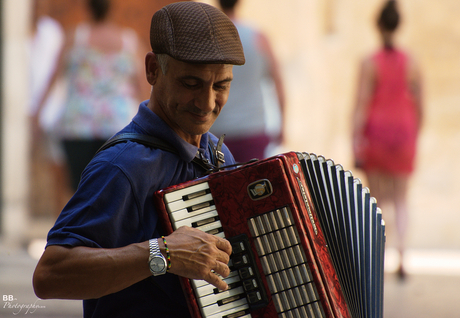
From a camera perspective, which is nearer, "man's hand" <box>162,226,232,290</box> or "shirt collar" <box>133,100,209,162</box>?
"man's hand" <box>162,226,232,290</box>

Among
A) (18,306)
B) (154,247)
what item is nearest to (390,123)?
(18,306)

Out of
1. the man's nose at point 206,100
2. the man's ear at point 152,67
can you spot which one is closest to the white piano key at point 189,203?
the man's nose at point 206,100

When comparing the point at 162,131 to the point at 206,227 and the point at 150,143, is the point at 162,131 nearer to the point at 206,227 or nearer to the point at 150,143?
the point at 150,143

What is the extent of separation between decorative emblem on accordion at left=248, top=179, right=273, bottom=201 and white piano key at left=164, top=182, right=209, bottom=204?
12 centimetres

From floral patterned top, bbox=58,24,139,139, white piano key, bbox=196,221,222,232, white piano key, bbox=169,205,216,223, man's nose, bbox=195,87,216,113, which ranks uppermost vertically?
floral patterned top, bbox=58,24,139,139

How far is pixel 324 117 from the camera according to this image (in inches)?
218

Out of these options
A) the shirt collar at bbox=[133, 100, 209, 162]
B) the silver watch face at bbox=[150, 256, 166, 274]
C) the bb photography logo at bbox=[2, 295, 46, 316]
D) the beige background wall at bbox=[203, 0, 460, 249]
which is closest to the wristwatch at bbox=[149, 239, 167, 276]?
the silver watch face at bbox=[150, 256, 166, 274]

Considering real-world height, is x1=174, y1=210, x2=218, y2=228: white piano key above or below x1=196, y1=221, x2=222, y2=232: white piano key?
above

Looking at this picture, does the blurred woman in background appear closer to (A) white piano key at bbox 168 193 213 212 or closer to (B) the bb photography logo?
(B) the bb photography logo

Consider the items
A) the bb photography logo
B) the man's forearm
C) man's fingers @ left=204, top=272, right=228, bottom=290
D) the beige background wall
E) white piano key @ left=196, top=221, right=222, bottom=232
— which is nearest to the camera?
the man's forearm

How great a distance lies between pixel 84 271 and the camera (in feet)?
4.36

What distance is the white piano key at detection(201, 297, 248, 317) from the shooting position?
4.99 feet

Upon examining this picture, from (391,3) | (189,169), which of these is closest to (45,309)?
(189,169)

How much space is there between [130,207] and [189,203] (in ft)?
0.53
